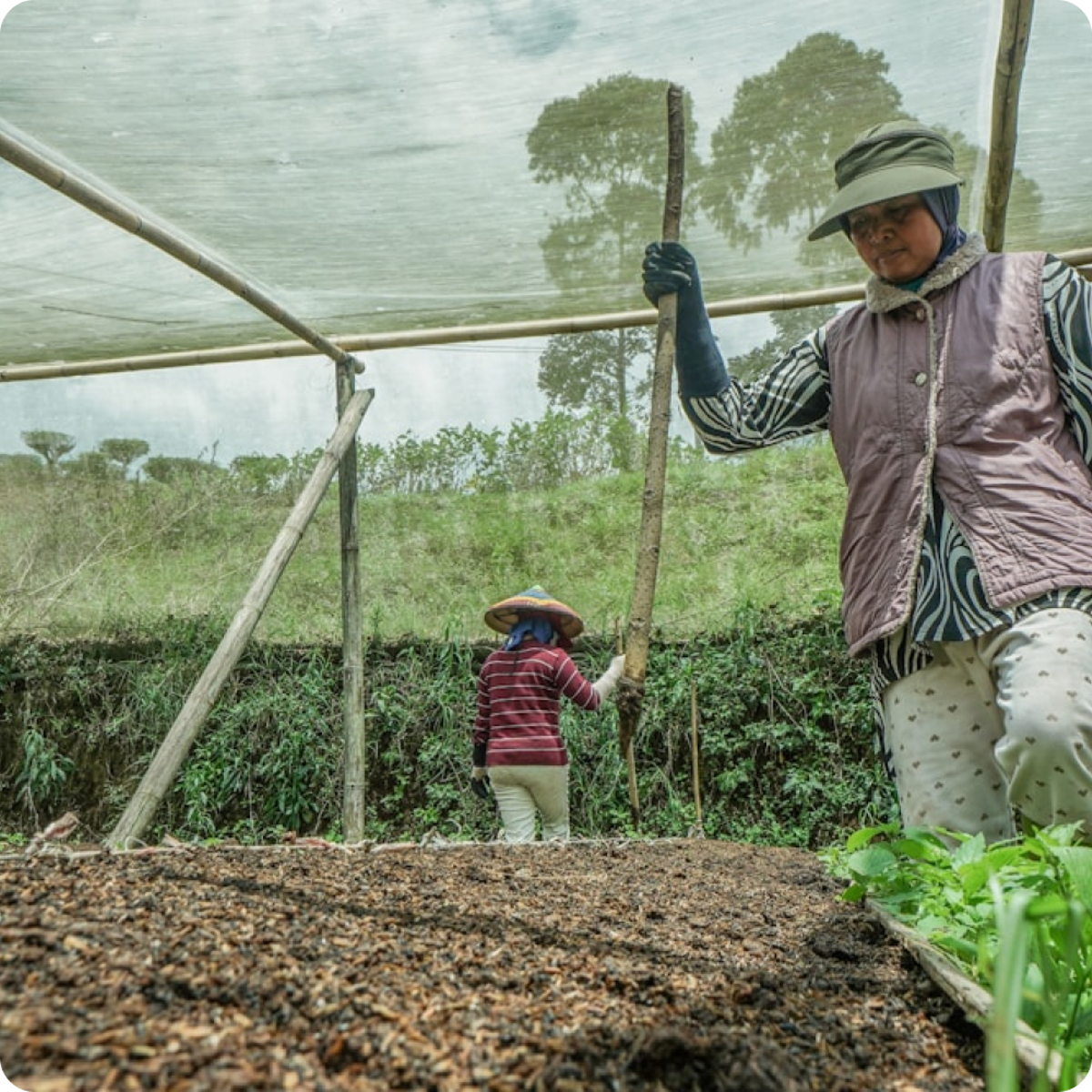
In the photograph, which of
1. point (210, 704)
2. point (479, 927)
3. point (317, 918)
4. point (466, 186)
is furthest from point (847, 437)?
point (210, 704)

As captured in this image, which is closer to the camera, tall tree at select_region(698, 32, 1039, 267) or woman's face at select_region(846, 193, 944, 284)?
woman's face at select_region(846, 193, 944, 284)

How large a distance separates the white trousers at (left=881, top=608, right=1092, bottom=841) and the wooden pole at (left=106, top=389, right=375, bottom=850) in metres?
1.93

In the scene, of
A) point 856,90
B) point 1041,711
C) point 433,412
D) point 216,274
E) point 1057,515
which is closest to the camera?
point 1041,711

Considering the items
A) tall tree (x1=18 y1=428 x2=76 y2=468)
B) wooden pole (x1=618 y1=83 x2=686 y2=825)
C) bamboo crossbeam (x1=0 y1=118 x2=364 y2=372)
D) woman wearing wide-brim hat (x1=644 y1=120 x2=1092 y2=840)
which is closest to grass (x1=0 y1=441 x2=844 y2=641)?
tall tree (x1=18 y1=428 x2=76 y2=468)

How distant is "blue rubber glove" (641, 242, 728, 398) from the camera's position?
7.25 feet

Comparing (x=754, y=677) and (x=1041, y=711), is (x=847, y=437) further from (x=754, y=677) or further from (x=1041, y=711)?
(x=754, y=677)

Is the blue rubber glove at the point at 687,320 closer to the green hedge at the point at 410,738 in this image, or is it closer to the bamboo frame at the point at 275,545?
the bamboo frame at the point at 275,545

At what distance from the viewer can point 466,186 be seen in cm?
329

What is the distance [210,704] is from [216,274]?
57.0 inches

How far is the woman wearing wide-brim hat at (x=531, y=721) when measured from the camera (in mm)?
4160

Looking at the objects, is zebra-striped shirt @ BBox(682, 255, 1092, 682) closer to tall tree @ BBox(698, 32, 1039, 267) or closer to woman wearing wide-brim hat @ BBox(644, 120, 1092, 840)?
woman wearing wide-brim hat @ BBox(644, 120, 1092, 840)

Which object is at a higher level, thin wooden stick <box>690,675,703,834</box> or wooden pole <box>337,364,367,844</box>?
wooden pole <box>337,364,367,844</box>

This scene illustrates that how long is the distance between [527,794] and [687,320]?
2592 mm

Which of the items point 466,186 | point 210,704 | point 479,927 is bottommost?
A: point 210,704
